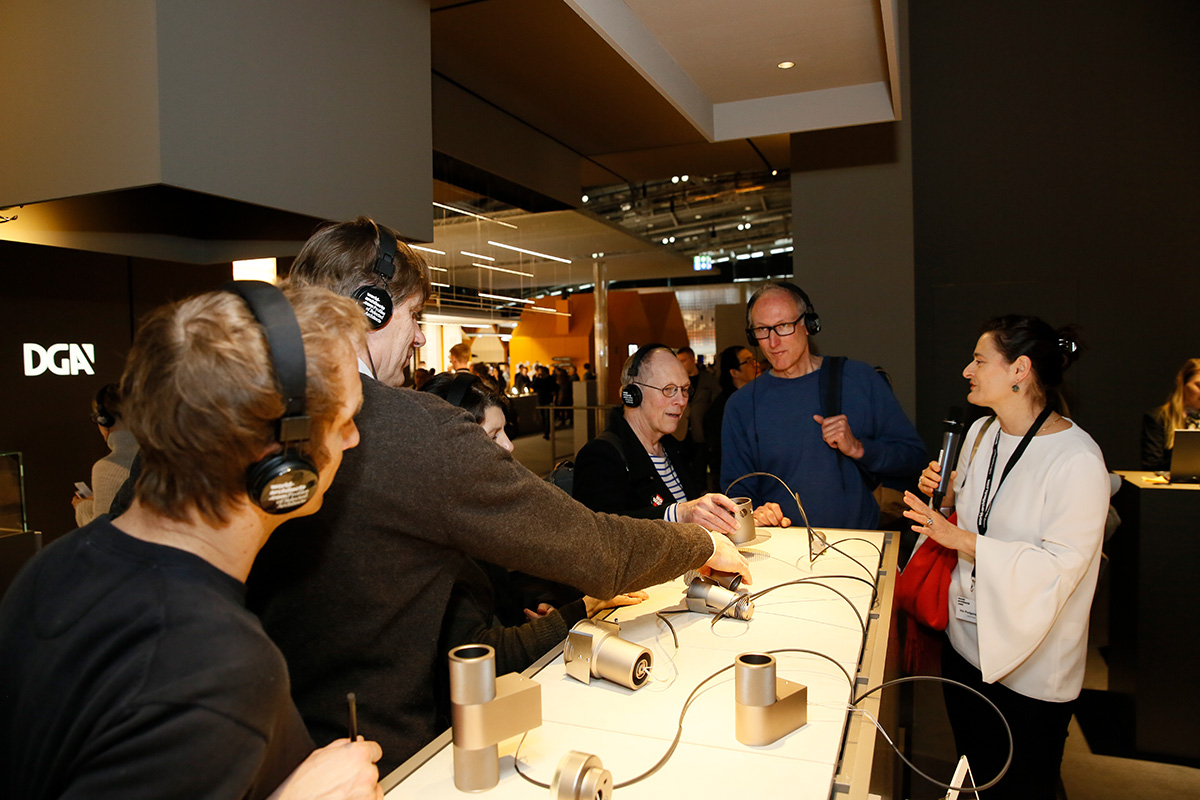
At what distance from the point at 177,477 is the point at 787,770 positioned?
0.86 metres

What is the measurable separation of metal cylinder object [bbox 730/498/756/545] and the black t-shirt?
4.58 ft

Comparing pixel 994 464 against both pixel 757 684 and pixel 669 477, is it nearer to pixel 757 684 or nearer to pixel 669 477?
pixel 669 477

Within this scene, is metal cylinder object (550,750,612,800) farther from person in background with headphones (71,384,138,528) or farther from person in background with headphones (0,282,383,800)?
person in background with headphones (71,384,138,528)

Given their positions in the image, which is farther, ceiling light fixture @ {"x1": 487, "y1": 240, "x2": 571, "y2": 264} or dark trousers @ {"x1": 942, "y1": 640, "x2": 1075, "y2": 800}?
ceiling light fixture @ {"x1": 487, "y1": 240, "x2": 571, "y2": 264}

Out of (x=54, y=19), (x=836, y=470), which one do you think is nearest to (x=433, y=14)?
(x=54, y=19)

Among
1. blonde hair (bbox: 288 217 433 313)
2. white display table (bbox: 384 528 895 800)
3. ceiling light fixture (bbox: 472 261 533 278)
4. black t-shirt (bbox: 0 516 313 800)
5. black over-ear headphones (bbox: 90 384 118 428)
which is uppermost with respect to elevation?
ceiling light fixture (bbox: 472 261 533 278)

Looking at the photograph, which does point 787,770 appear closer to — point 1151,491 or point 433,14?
point 1151,491

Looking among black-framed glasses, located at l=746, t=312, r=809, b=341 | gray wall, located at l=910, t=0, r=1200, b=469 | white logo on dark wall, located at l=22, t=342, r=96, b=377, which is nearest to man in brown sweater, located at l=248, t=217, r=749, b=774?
black-framed glasses, located at l=746, t=312, r=809, b=341

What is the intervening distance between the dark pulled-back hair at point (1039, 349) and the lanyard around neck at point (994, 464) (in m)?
0.08

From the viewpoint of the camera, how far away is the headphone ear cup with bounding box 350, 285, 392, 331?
1286 mm

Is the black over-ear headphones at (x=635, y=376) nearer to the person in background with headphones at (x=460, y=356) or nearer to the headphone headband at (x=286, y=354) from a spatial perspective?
the headphone headband at (x=286, y=354)

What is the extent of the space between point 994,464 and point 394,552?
1.78 metres

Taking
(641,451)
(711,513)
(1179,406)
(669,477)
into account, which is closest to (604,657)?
(711,513)

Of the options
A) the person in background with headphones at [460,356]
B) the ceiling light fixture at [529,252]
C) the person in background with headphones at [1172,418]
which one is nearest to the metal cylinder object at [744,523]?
the person in background with headphones at [1172,418]
